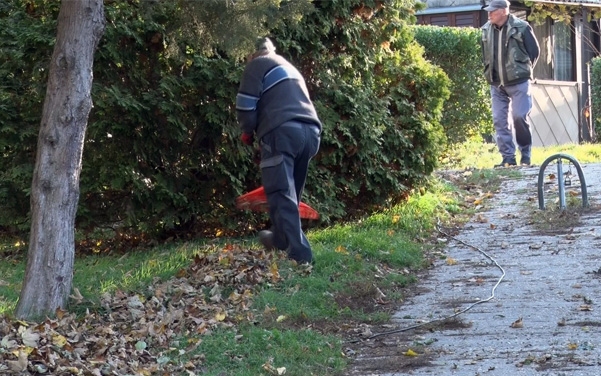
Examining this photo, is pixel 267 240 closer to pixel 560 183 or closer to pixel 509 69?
pixel 560 183

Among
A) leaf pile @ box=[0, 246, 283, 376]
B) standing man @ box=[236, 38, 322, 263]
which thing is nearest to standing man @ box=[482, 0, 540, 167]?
standing man @ box=[236, 38, 322, 263]

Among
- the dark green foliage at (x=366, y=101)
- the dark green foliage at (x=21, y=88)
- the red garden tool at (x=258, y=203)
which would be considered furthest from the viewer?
the dark green foliage at (x=366, y=101)

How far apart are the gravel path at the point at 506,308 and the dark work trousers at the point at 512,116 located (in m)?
3.68

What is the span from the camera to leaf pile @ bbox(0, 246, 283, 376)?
623 centimetres

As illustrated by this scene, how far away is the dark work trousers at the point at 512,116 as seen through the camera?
15.3 meters

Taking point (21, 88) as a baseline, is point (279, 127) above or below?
below


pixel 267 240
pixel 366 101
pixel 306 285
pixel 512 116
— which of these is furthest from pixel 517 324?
pixel 512 116

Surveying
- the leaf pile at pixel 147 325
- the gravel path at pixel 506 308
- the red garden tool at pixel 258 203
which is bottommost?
the gravel path at pixel 506 308

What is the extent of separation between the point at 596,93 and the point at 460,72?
469cm

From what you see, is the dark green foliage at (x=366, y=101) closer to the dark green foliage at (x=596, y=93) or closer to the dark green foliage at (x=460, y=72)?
the dark green foliage at (x=460, y=72)

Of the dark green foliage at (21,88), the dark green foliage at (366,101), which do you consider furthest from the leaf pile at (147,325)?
the dark green foliage at (366,101)

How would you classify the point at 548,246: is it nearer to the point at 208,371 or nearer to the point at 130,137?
the point at 130,137

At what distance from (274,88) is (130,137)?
185 centimetres

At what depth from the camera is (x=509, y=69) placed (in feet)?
49.6
